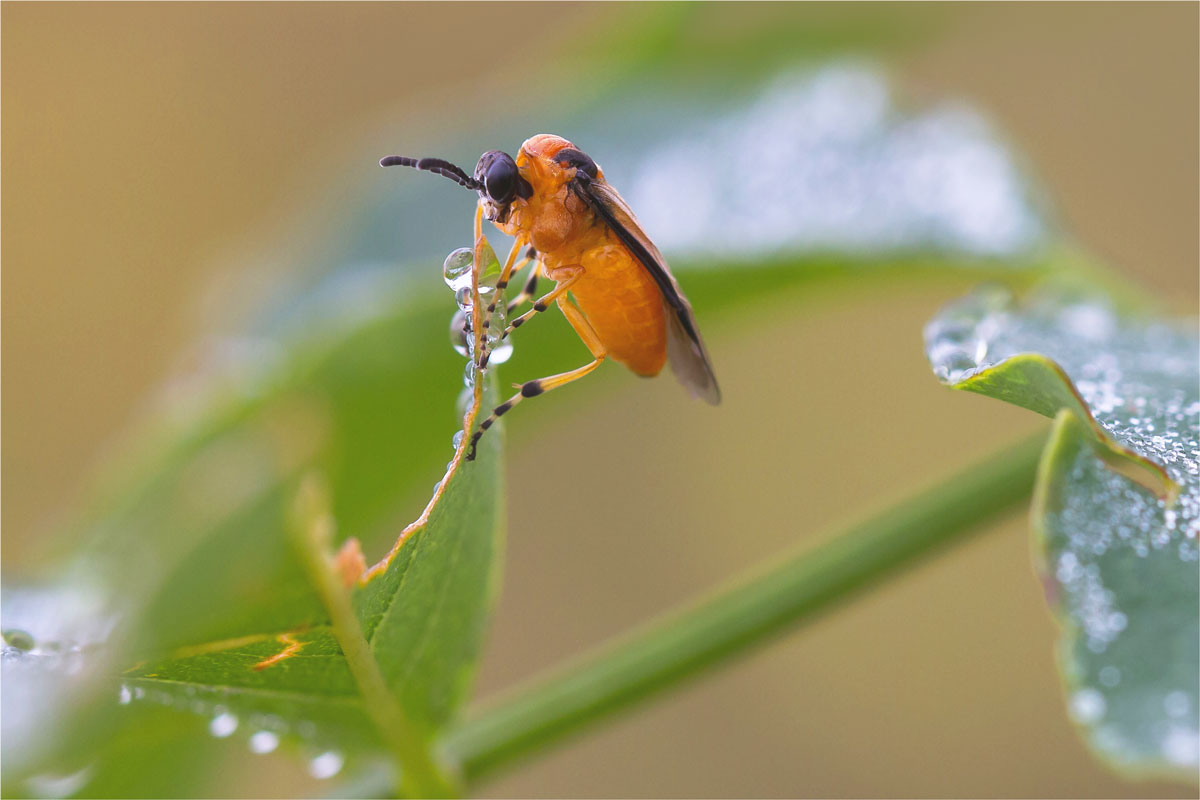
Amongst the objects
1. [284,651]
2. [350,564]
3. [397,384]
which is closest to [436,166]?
[397,384]

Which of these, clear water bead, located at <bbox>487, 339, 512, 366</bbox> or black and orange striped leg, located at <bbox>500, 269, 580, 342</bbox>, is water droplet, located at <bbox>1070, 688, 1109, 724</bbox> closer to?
clear water bead, located at <bbox>487, 339, 512, 366</bbox>

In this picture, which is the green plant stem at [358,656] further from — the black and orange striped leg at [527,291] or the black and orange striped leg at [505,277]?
the black and orange striped leg at [527,291]

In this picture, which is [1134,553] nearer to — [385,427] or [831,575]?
[831,575]

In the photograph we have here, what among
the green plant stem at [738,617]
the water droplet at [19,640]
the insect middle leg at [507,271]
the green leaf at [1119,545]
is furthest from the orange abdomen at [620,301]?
the water droplet at [19,640]

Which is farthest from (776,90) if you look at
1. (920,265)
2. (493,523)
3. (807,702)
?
(807,702)

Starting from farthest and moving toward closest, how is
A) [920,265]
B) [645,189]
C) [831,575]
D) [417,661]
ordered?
[645,189] < [920,265] < [831,575] < [417,661]

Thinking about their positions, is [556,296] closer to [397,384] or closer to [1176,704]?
[397,384]
